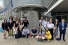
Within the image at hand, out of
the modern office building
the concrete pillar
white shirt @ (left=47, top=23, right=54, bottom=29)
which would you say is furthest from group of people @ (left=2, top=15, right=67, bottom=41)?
the modern office building

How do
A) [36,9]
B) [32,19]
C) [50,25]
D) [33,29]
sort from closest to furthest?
[50,25]
[33,29]
[32,19]
[36,9]

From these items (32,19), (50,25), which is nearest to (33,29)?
(50,25)

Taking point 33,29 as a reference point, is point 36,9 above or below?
above

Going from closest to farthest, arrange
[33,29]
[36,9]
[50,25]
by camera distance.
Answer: [50,25]
[33,29]
[36,9]

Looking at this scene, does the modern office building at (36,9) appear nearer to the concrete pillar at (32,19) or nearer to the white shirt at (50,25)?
the concrete pillar at (32,19)

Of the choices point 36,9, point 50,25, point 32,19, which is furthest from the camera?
point 36,9

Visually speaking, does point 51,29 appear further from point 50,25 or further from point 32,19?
point 32,19

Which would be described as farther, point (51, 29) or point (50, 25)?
point (50, 25)

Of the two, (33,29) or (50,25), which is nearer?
(50,25)

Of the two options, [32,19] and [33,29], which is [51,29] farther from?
[32,19]

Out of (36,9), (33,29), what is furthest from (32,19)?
(36,9)

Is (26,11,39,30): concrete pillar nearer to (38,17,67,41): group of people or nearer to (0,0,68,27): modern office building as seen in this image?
→ (0,0,68,27): modern office building

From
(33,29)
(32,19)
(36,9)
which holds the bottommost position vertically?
(33,29)

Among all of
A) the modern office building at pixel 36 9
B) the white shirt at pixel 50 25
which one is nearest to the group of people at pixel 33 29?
the white shirt at pixel 50 25
